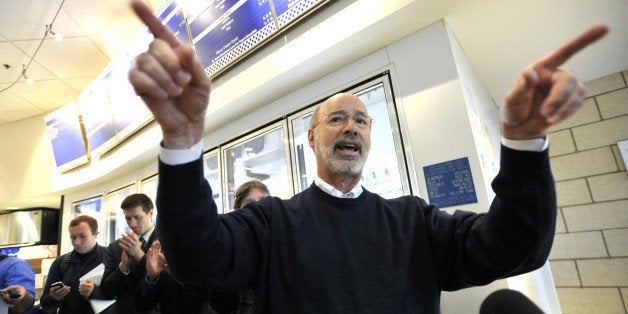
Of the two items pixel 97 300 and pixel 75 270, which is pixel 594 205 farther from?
pixel 75 270

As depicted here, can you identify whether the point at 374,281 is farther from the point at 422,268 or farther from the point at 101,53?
the point at 101,53

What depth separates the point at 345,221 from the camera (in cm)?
101

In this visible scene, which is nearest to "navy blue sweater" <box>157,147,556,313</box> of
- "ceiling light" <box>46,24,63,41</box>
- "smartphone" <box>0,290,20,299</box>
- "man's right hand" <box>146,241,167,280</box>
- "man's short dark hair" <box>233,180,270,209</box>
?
"man's short dark hair" <box>233,180,270,209</box>

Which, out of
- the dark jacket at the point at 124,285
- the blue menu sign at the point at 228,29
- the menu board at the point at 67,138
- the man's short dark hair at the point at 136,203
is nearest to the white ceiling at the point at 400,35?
the blue menu sign at the point at 228,29

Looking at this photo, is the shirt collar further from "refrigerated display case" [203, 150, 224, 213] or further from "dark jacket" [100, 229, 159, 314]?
"refrigerated display case" [203, 150, 224, 213]

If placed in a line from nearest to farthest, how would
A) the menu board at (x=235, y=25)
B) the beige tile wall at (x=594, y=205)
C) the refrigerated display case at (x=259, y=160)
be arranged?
1. the menu board at (x=235, y=25)
2. the beige tile wall at (x=594, y=205)
3. the refrigerated display case at (x=259, y=160)

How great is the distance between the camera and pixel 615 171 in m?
2.90

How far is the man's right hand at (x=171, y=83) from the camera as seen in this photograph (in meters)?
0.57

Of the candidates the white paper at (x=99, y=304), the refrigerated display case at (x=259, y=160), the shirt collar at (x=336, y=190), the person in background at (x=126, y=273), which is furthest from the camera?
the refrigerated display case at (x=259, y=160)

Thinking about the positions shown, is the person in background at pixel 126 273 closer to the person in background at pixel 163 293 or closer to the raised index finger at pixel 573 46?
the person in background at pixel 163 293

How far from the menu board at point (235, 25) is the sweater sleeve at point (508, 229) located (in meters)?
1.94

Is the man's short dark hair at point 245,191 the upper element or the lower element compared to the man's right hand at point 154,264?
Result: upper

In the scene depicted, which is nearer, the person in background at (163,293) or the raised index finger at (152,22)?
the raised index finger at (152,22)

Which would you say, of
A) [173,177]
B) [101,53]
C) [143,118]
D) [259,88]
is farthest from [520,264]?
[101,53]
